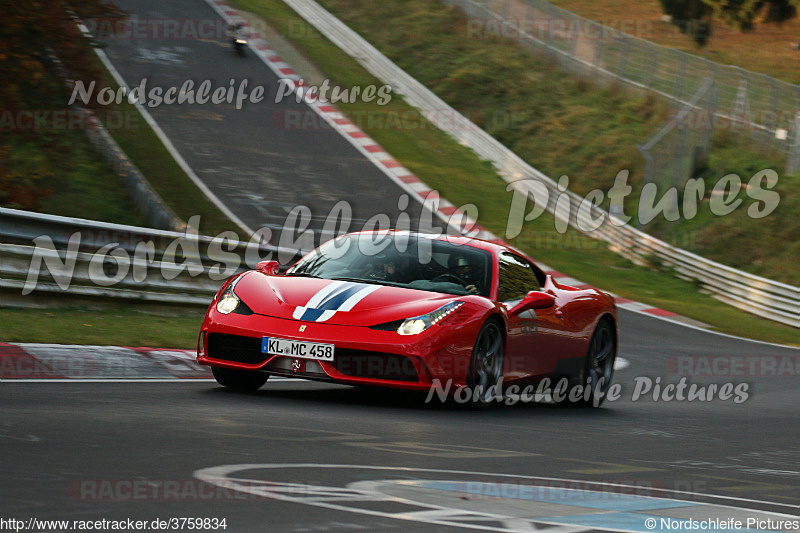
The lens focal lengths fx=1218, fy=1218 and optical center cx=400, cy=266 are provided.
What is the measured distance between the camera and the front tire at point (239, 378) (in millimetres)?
8312

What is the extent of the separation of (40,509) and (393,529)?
1.11 m

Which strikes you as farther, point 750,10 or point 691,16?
point 691,16

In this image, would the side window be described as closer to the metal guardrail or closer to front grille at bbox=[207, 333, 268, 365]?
front grille at bbox=[207, 333, 268, 365]

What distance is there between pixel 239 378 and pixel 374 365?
115 cm

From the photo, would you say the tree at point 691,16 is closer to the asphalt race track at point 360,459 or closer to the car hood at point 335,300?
the asphalt race track at point 360,459

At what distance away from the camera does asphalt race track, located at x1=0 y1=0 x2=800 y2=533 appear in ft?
13.4

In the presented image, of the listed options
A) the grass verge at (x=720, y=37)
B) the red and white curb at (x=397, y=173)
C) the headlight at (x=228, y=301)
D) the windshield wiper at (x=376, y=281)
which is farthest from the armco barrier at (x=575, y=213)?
the grass verge at (x=720, y=37)

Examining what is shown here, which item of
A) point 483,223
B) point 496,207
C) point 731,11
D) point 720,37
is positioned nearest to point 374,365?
point 483,223

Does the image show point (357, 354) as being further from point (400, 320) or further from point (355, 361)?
point (400, 320)

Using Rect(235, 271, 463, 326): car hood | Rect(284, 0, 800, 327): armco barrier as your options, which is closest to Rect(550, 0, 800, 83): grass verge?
Rect(284, 0, 800, 327): armco barrier

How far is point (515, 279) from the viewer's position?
9.27 meters

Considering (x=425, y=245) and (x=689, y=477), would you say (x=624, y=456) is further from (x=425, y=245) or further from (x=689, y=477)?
(x=425, y=245)

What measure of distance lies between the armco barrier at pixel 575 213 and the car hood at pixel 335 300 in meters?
15.4

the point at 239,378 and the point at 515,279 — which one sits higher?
the point at 515,279
